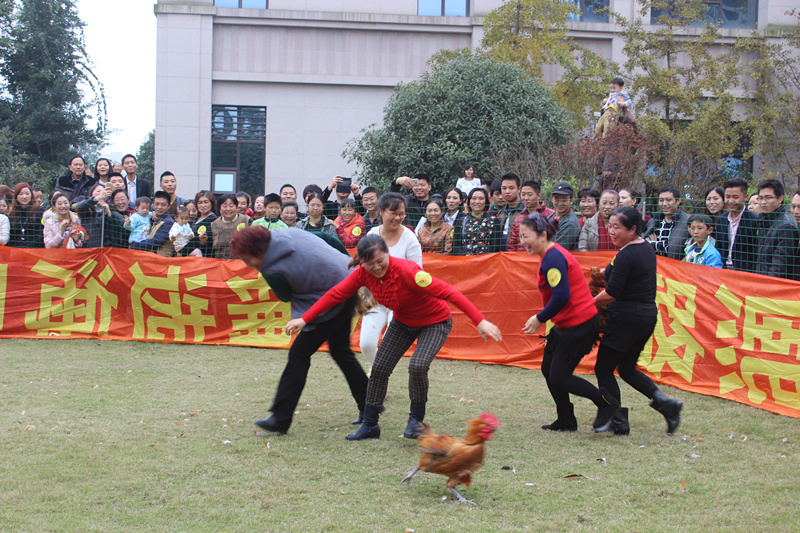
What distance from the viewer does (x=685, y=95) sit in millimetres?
18516

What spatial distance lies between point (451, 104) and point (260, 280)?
8.11m

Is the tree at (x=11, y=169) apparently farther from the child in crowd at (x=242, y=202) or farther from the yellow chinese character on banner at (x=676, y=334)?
the yellow chinese character on banner at (x=676, y=334)

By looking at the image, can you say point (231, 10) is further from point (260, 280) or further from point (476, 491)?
point (476, 491)

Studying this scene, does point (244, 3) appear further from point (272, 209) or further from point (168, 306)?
point (168, 306)

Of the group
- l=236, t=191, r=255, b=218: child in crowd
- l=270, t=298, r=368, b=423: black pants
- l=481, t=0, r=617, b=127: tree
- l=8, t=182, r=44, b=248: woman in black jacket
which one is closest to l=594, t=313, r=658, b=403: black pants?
l=270, t=298, r=368, b=423: black pants

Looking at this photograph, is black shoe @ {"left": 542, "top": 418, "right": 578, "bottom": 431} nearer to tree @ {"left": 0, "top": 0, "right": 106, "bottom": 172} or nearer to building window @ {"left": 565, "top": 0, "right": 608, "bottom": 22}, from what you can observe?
building window @ {"left": 565, "top": 0, "right": 608, "bottom": 22}

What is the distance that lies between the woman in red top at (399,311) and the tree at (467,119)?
10492 millimetres

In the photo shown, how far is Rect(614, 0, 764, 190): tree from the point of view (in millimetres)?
17453

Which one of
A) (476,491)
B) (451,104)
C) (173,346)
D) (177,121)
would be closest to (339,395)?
(476,491)

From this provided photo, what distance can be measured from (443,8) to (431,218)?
1560 cm

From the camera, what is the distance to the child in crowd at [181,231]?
33.2 ft

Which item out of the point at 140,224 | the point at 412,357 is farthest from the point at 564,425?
the point at 140,224

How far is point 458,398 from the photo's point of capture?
667cm

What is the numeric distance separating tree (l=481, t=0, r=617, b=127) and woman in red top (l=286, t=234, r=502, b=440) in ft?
49.5
